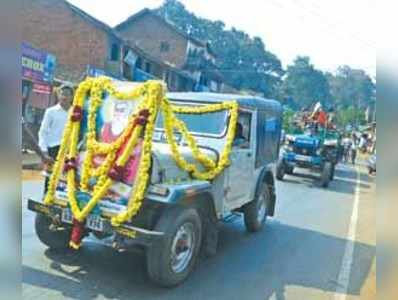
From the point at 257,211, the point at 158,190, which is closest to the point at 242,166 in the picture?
the point at 257,211

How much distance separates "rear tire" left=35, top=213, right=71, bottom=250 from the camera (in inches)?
216

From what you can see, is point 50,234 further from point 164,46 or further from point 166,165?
point 164,46

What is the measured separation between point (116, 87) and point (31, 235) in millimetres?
2313

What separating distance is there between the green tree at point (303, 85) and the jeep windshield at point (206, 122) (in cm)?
4526

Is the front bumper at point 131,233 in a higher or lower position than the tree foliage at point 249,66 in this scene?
lower

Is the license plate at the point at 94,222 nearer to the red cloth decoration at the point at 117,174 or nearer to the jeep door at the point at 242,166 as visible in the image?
the red cloth decoration at the point at 117,174

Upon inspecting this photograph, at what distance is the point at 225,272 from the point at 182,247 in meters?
0.78

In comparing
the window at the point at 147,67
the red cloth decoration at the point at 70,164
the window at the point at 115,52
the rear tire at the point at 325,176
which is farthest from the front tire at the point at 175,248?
the window at the point at 147,67

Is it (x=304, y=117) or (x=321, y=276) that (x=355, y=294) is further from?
(x=304, y=117)

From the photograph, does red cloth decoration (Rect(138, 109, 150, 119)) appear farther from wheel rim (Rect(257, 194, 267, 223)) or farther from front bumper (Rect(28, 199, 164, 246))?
wheel rim (Rect(257, 194, 267, 223))

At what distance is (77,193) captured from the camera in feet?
16.1

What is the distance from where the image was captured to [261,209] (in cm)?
789

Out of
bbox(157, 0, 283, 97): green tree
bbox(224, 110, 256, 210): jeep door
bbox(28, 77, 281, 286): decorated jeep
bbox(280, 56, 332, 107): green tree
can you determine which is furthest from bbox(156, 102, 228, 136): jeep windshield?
bbox(280, 56, 332, 107): green tree

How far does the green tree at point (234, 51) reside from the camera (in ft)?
154
